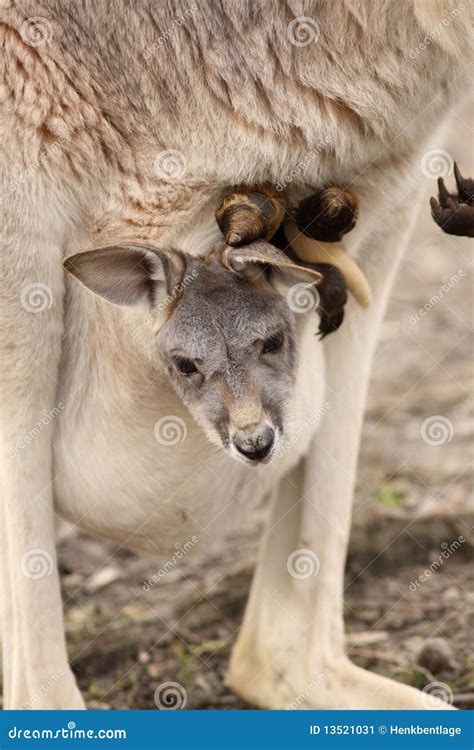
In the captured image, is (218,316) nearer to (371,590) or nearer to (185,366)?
(185,366)

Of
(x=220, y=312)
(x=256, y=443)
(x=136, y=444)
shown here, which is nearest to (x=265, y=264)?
(x=220, y=312)

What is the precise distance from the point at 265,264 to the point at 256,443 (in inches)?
16.6

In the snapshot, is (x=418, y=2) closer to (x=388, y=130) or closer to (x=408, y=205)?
(x=388, y=130)

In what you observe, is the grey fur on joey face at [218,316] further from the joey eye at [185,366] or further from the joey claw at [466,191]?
the joey claw at [466,191]
